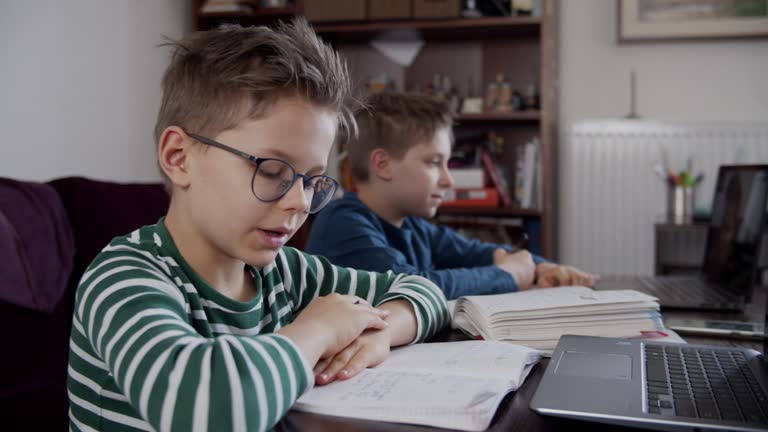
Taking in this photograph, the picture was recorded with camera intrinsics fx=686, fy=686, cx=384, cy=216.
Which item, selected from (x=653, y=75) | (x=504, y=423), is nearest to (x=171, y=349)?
(x=504, y=423)

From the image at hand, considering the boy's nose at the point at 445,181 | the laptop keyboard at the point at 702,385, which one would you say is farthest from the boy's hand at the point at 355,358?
the boy's nose at the point at 445,181

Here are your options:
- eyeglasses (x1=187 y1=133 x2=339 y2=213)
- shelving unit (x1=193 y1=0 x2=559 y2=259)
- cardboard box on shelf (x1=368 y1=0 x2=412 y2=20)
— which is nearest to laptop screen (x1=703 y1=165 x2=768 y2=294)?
eyeglasses (x1=187 y1=133 x2=339 y2=213)

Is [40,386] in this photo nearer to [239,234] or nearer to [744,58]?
[239,234]

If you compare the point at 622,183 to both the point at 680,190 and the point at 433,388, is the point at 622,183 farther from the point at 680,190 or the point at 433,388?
the point at 433,388

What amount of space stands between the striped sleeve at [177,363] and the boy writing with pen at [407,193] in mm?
795

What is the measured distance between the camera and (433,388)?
24.4 inches

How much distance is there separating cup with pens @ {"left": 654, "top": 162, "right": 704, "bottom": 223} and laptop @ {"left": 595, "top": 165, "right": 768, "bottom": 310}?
1.43m

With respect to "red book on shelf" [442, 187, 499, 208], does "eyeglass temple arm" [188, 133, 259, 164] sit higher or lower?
higher

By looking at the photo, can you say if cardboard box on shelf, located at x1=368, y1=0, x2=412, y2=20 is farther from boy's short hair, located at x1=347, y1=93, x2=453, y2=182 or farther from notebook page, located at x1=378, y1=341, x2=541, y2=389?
notebook page, located at x1=378, y1=341, x2=541, y2=389

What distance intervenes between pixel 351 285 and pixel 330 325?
0.31m

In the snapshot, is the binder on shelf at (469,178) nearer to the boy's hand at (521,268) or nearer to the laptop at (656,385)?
the boy's hand at (521,268)

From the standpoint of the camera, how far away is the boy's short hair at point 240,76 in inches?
31.1

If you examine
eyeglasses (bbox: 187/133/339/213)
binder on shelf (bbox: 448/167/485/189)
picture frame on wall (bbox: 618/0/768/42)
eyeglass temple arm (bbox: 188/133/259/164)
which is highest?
picture frame on wall (bbox: 618/0/768/42)

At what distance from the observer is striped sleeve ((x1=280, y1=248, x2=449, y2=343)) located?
0.96 meters
